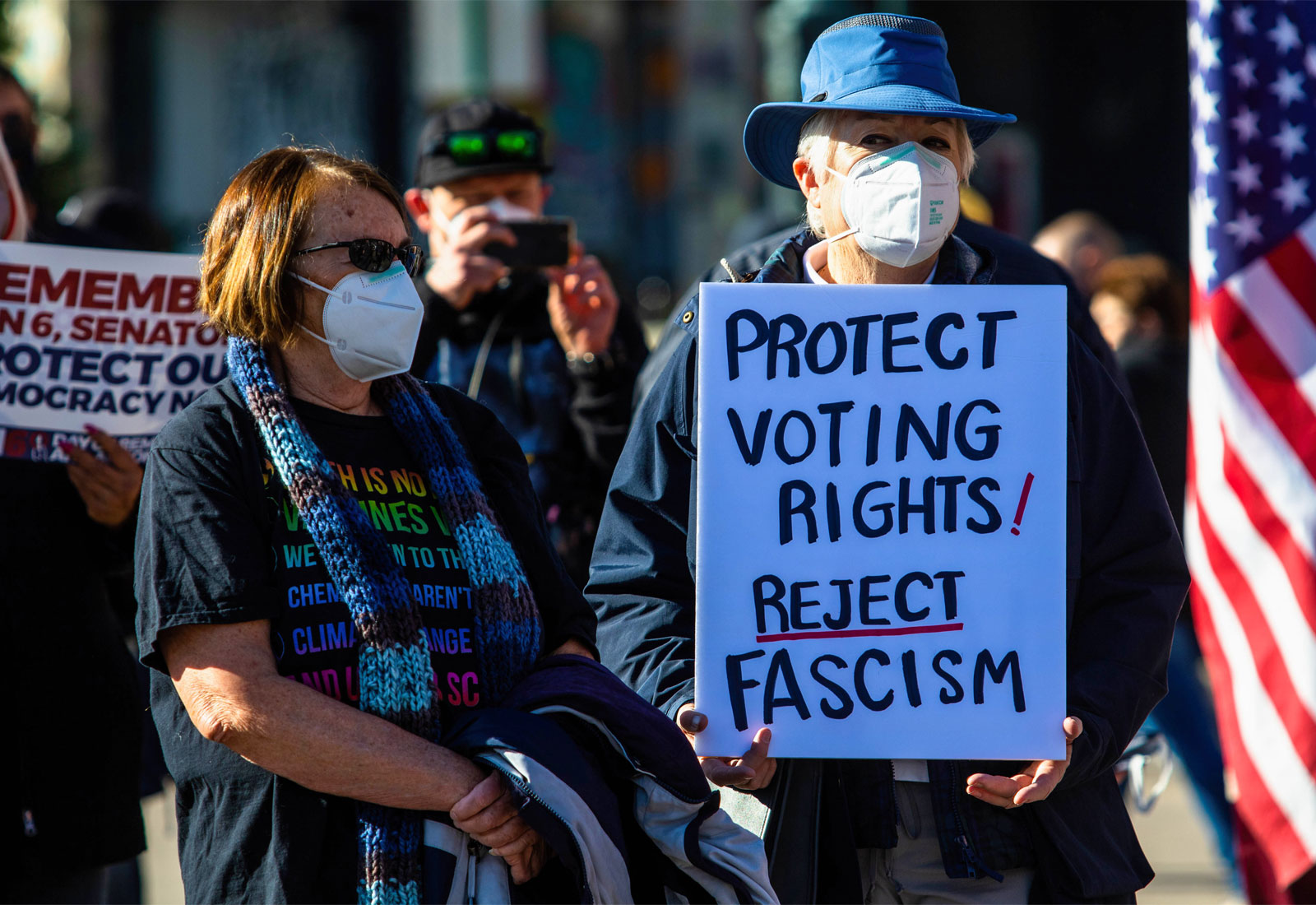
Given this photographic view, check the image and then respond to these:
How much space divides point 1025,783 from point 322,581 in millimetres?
1097

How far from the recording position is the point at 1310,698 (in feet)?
12.1

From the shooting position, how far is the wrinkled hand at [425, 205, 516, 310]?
12.5ft

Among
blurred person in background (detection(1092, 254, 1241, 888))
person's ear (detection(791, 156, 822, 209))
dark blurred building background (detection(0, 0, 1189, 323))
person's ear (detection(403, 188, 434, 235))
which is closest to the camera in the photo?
person's ear (detection(791, 156, 822, 209))

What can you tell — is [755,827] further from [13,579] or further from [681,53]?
[681,53]

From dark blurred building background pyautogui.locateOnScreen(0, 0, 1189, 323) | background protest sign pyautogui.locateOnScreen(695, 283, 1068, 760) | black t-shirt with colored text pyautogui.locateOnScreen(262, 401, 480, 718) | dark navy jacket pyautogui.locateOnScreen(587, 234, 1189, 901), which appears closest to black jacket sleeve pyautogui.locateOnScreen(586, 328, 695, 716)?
dark navy jacket pyautogui.locateOnScreen(587, 234, 1189, 901)

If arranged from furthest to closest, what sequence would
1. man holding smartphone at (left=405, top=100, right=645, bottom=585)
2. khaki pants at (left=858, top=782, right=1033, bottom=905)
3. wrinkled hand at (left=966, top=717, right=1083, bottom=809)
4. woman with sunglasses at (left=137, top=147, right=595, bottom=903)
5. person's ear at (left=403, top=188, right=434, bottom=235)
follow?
person's ear at (left=403, top=188, right=434, bottom=235), man holding smartphone at (left=405, top=100, right=645, bottom=585), khaki pants at (left=858, top=782, right=1033, bottom=905), wrinkled hand at (left=966, top=717, right=1083, bottom=809), woman with sunglasses at (left=137, top=147, right=595, bottom=903)

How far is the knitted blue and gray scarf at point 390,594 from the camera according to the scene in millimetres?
2256

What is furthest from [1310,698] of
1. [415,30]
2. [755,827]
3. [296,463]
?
[415,30]

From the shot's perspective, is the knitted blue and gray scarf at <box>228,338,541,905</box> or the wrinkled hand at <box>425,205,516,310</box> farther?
the wrinkled hand at <box>425,205,516,310</box>

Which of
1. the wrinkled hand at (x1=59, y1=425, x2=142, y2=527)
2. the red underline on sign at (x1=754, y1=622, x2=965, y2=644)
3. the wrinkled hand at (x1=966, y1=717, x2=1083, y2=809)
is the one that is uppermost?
the wrinkled hand at (x1=59, y1=425, x2=142, y2=527)

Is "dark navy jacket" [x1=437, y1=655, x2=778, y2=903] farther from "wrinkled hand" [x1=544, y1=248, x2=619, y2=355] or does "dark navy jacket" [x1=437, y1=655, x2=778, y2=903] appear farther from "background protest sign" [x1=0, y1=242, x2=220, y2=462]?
"wrinkled hand" [x1=544, y1=248, x2=619, y2=355]

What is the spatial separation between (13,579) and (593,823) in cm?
145

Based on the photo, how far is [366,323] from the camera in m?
2.42

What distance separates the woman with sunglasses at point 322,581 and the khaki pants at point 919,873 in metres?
0.56
